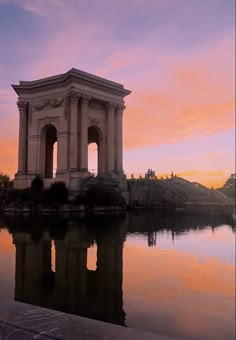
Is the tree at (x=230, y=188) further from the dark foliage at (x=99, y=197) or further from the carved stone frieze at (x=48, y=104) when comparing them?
the carved stone frieze at (x=48, y=104)

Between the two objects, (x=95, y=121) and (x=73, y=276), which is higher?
(x=95, y=121)

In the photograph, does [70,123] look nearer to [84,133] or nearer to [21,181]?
[84,133]

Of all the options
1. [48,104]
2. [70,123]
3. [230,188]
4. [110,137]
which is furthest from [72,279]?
[230,188]

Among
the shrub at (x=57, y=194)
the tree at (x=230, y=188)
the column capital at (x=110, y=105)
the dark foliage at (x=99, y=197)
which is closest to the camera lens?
the shrub at (x=57, y=194)

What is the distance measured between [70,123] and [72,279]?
30958 mm

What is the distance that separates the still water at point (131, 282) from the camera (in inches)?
215

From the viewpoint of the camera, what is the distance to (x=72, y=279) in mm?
8062

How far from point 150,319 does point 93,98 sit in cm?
3571

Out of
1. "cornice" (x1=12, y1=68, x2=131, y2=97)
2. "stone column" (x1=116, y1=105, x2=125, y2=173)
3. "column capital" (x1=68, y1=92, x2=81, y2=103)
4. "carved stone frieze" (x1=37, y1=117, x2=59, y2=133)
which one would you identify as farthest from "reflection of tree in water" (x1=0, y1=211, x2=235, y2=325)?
"stone column" (x1=116, y1=105, x2=125, y2=173)

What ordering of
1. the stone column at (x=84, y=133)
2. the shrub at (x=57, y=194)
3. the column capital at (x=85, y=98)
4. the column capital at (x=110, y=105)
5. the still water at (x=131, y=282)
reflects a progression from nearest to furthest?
the still water at (x=131, y=282) < the shrub at (x=57, y=194) < the stone column at (x=84, y=133) < the column capital at (x=85, y=98) < the column capital at (x=110, y=105)

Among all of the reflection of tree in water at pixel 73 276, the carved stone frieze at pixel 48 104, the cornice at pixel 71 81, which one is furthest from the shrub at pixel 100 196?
the reflection of tree in water at pixel 73 276

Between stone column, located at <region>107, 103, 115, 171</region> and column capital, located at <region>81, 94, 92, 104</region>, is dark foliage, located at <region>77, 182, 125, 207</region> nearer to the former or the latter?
stone column, located at <region>107, 103, 115, 171</region>

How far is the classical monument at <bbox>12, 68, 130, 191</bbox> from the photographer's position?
37625 mm

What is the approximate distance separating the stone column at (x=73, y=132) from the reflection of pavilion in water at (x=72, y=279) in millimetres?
24329
